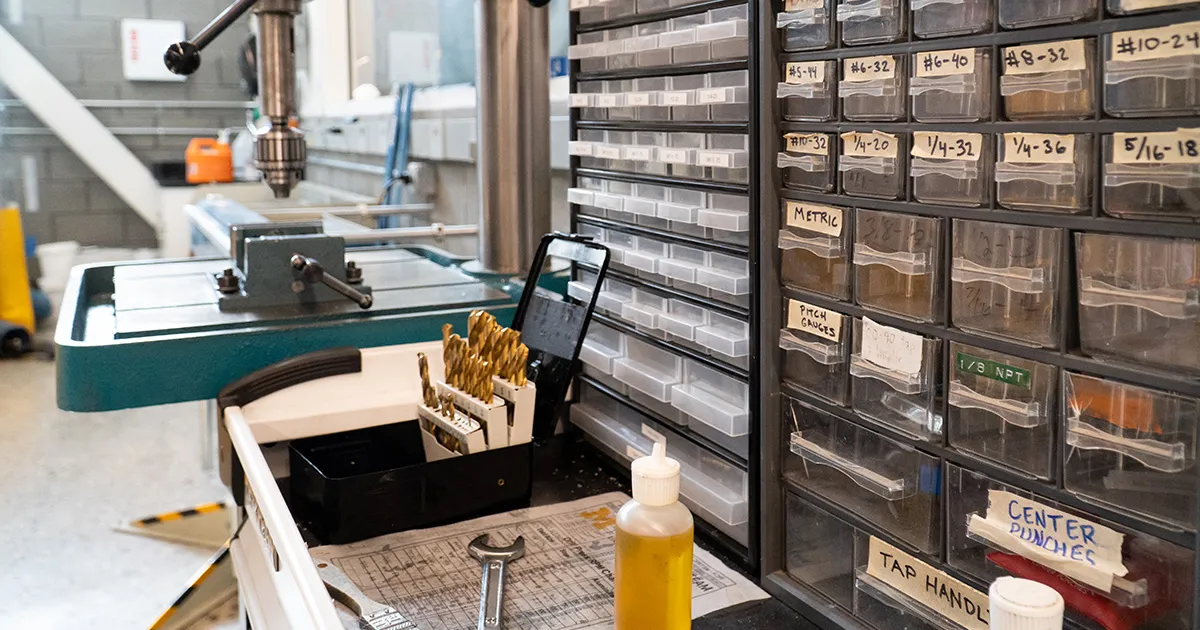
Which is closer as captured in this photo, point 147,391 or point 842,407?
point 842,407

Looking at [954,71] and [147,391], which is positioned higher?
[954,71]

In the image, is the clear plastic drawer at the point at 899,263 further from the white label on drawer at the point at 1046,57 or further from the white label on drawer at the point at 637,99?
the white label on drawer at the point at 637,99

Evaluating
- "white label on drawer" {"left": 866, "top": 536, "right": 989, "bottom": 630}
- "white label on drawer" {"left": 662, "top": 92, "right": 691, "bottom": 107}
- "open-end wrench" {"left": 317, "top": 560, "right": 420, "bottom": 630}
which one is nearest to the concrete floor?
"open-end wrench" {"left": 317, "top": 560, "right": 420, "bottom": 630}

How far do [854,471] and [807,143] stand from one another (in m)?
0.28

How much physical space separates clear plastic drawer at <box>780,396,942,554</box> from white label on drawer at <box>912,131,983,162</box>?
0.74 feet

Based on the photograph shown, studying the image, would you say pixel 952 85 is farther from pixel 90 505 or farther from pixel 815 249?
pixel 90 505

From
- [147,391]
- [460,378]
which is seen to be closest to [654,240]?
[460,378]

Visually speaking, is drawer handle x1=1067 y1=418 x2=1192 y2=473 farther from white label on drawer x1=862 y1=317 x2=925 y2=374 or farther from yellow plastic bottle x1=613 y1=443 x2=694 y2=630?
yellow plastic bottle x1=613 y1=443 x2=694 y2=630

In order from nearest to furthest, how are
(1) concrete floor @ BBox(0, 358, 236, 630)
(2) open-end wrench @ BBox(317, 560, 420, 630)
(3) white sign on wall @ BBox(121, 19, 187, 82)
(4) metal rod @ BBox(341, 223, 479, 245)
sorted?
(2) open-end wrench @ BBox(317, 560, 420, 630), (4) metal rod @ BBox(341, 223, 479, 245), (1) concrete floor @ BBox(0, 358, 236, 630), (3) white sign on wall @ BBox(121, 19, 187, 82)

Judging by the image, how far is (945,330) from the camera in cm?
74

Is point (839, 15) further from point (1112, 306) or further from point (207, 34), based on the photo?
point (207, 34)

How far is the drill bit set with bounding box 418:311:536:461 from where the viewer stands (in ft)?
3.66

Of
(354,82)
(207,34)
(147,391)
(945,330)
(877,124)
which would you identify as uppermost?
(354,82)

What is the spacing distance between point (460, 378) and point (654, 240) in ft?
0.90
